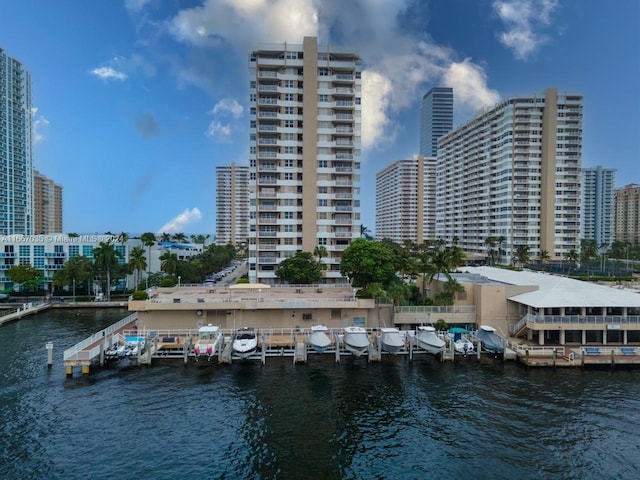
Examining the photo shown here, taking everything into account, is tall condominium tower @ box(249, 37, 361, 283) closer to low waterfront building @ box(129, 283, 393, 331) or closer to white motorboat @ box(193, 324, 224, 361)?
low waterfront building @ box(129, 283, 393, 331)

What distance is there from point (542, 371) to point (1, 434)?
1643 inches

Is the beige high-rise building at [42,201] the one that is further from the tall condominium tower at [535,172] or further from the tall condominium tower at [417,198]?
the tall condominium tower at [535,172]

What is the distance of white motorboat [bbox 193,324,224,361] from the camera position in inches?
1581

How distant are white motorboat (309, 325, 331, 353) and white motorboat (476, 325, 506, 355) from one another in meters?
15.6

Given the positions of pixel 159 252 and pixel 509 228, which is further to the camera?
pixel 509 228

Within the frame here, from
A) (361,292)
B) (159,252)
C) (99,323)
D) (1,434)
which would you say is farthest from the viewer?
(159,252)

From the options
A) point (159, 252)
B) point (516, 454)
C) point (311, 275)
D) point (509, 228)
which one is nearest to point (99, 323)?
point (311, 275)

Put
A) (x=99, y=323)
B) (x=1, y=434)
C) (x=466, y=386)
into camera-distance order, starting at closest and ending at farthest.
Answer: (x=1, y=434)
(x=466, y=386)
(x=99, y=323)

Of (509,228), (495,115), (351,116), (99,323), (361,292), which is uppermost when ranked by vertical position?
(495,115)

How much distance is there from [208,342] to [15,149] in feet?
424

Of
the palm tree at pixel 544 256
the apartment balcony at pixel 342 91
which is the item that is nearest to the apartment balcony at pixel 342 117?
the apartment balcony at pixel 342 91

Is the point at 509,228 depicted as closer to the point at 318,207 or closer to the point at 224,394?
the point at 318,207

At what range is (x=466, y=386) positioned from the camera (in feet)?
115

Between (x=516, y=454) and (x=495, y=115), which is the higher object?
(x=495, y=115)
